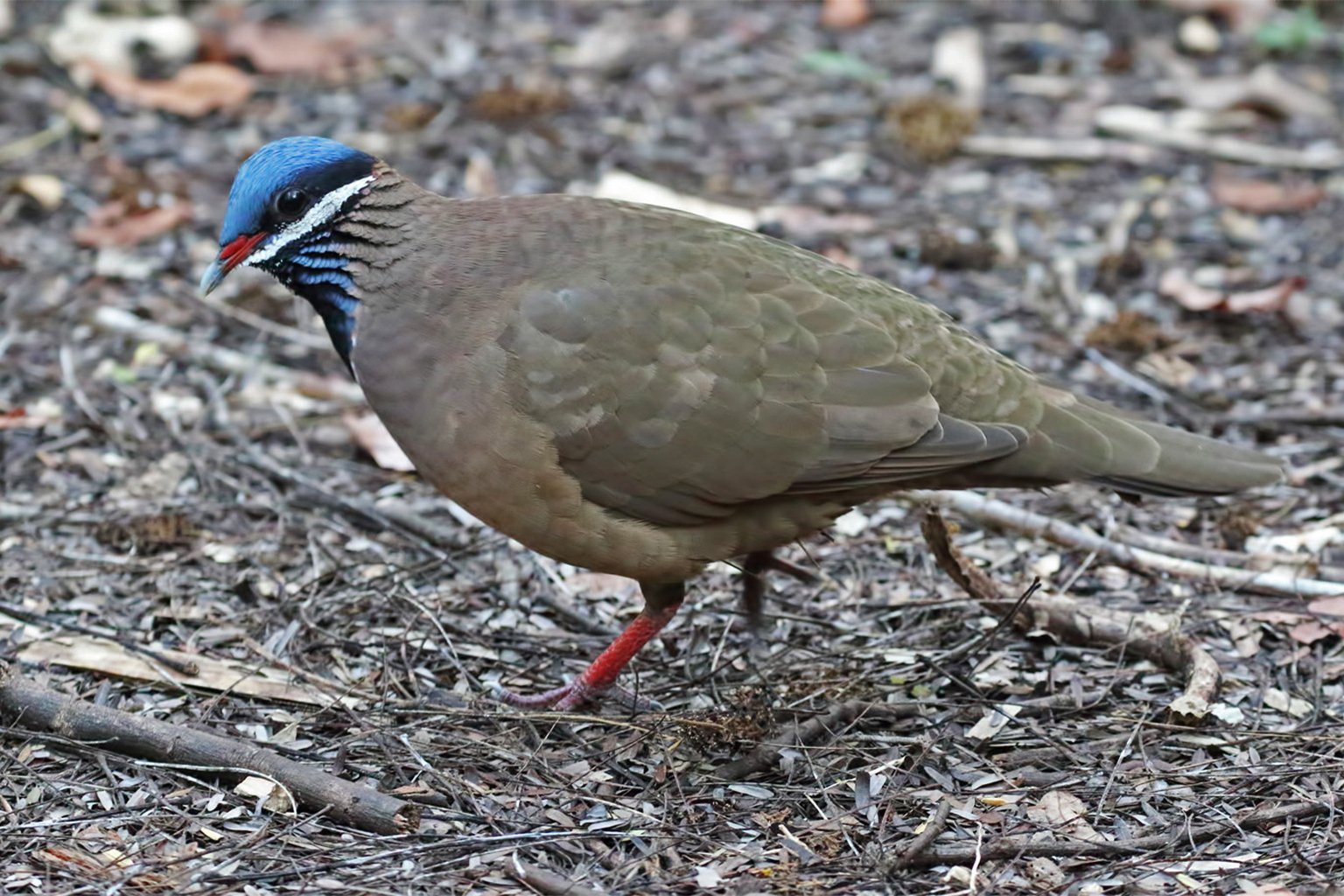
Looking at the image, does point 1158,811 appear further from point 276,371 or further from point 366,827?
point 276,371

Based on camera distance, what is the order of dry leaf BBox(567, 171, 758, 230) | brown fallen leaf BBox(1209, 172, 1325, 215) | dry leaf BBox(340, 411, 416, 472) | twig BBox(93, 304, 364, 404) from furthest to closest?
1. brown fallen leaf BBox(1209, 172, 1325, 215)
2. dry leaf BBox(567, 171, 758, 230)
3. twig BBox(93, 304, 364, 404)
4. dry leaf BBox(340, 411, 416, 472)

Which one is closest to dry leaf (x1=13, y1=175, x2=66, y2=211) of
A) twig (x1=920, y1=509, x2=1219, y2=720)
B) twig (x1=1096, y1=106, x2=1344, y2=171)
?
twig (x1=920, y1=509, x2=1219, y2=720)

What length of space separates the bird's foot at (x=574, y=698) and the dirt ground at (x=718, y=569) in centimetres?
6

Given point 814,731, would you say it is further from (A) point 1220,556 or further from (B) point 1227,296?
(B) point 1227,296

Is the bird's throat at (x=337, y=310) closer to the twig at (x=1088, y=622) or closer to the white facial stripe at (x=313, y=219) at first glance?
the white facial stripe at (x=313, y=219)

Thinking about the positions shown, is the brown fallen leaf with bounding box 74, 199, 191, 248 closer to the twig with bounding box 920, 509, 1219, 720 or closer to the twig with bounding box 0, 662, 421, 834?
the twig with bounding box 0, 662, 421, 834

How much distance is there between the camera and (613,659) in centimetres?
487

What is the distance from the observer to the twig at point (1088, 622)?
4.84 m

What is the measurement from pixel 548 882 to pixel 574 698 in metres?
1.09

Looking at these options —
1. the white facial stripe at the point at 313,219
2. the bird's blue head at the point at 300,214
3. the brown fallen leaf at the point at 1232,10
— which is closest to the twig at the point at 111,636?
the bird's blue head at the point at 300,214

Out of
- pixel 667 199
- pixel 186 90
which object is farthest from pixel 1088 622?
pixel 186 90

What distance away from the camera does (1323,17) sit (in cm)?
977

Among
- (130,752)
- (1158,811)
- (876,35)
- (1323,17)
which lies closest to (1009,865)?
(1158,811)

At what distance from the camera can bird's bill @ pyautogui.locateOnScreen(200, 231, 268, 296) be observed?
480cm
